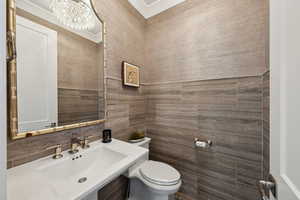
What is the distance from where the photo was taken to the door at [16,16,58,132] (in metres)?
0.77

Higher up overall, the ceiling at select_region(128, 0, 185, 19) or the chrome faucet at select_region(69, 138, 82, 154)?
the ceiling at select_region(128, 0, 185, 19)

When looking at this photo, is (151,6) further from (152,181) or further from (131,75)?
(152,181)

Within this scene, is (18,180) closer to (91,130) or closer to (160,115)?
(91,130)

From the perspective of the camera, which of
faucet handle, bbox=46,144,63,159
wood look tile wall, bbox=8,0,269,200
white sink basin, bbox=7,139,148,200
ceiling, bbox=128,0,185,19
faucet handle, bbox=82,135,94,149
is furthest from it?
ceiling, bbox=128,0,185,19

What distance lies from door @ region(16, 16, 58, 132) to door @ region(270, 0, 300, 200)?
1.28 meters

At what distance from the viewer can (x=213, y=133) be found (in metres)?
1.37

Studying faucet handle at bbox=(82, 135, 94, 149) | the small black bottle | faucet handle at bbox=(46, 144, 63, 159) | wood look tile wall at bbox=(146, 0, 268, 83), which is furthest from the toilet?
wood look tile wall at bbox=(146, 0, 268, 83)

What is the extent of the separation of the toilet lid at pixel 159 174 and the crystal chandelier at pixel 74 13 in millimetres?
1488

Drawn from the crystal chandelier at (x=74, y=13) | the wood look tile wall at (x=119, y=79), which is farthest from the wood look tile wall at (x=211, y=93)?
the crystal chandelier at (x=74, y=13)

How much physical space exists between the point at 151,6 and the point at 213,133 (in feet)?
6.48

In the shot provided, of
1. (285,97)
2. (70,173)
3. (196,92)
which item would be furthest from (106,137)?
(285,97)

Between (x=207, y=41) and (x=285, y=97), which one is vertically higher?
(x=207, y=41)

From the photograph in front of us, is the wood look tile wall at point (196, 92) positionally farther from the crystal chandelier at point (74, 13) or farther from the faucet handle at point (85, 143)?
the crystal chandelier at point (74, 13)

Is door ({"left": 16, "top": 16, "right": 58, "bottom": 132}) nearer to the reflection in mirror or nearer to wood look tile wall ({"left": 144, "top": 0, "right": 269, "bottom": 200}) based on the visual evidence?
the reflection in mirror
